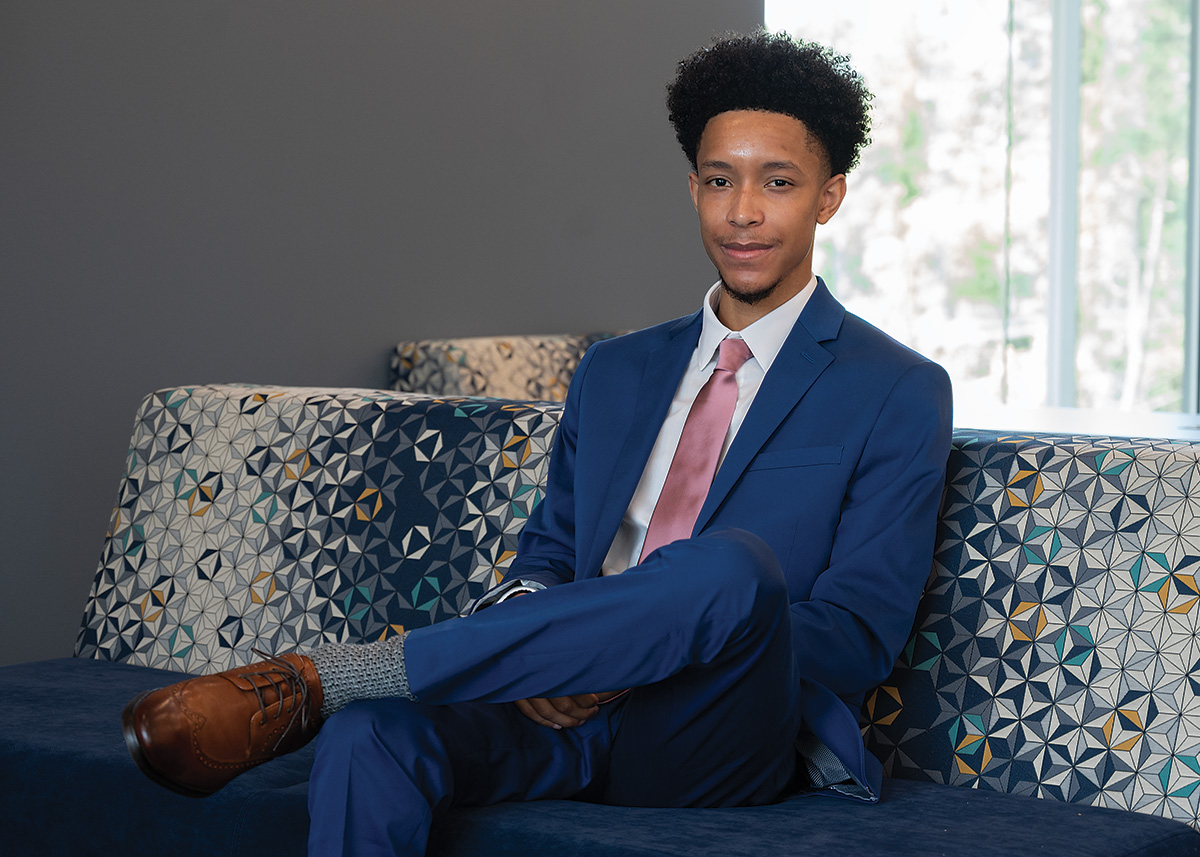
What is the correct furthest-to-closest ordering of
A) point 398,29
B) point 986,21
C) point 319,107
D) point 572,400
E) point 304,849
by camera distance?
point 986,21 → point 398,29 → point 319,107 → point 572,400 → point 304,849

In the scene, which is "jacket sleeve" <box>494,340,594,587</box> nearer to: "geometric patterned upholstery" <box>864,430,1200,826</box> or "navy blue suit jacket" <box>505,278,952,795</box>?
"navy blue suit jacket" <box>505,278,952,795</box>

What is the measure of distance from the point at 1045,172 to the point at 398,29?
4.21 m

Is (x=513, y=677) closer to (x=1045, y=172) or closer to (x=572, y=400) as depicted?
(x=572, y=400)

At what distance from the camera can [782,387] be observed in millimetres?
1655

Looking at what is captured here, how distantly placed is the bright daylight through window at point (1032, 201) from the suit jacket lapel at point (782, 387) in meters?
4.60

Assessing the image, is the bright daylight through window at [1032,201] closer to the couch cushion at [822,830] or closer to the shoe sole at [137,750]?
the couch cushion at [822,830]

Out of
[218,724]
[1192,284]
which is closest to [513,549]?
[218,724]

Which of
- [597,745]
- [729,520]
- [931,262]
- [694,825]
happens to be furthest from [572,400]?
[931,262]

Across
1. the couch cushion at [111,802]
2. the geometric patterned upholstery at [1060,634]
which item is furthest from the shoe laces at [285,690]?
the geometric patterned upholstery at [1060,634]

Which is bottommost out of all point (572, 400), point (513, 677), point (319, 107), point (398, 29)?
point (513, 677)

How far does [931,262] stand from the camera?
6234 millimetres

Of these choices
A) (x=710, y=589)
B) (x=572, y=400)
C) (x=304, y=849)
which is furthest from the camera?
(x=572, y=400)

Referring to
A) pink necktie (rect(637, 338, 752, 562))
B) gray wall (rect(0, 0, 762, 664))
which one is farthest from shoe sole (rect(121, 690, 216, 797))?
gray wall (rect(0, 0, 762, 664))

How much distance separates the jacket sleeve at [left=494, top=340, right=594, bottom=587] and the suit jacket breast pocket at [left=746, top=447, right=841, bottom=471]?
31 centimetres
